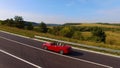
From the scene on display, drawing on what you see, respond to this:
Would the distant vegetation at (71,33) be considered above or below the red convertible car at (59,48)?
below

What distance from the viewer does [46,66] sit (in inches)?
612

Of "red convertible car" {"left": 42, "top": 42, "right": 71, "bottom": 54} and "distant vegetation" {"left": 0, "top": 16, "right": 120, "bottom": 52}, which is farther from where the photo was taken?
"distant vegetation" {"left": 0, "top": 16, "right": 120, "bottom": 52}

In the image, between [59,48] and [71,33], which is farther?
[71,33]

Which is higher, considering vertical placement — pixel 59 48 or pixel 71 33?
pixel 59 48

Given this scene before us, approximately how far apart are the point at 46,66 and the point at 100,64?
512cm

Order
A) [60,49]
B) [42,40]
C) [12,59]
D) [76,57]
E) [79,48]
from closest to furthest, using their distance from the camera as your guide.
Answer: [12,59] < [76,57] < [60,49] < [79,48] < [42,40]

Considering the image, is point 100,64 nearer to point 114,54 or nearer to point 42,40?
point 114,54

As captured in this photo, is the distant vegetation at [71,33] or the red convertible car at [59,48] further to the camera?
the distant vegetation at [71,33]

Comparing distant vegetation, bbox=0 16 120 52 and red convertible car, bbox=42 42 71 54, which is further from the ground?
red convertible car, bbox=42 42 71 54

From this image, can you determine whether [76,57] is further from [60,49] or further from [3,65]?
[3,65]

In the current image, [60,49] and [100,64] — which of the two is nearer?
[100,64]

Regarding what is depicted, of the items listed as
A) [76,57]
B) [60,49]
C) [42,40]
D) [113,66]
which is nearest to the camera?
[113,66]

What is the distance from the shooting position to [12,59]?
18.2 meters

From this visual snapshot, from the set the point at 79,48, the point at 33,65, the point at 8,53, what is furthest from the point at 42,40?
the point at 33,65
